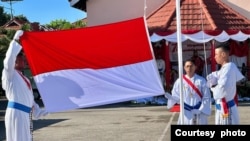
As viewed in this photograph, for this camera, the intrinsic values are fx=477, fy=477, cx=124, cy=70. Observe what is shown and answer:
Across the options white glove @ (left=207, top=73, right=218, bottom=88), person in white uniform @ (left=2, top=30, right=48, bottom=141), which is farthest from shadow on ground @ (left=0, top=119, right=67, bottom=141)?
white glove @ (left=207, top=73, right=218, bottom=88)

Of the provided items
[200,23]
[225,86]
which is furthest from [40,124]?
[200,23]

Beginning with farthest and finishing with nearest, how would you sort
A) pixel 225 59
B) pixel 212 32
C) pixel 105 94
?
pixel 212 32 → pixel 225 59 → pixel 105 94

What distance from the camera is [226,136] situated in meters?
4.23

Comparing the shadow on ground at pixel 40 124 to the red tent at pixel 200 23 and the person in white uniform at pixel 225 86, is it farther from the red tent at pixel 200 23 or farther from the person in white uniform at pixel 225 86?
the person in white uniform at pixel 225 86

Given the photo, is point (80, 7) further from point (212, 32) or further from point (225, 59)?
point (225, 59)

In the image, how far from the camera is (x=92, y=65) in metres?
6.14

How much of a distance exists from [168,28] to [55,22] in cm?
4854

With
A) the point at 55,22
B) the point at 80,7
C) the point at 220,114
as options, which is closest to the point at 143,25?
the point at 220,114

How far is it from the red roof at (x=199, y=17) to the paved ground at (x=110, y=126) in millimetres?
4594

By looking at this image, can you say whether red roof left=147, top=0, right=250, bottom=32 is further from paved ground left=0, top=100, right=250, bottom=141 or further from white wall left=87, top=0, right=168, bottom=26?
paved ground left=0, top=100, right=250, bottom=141

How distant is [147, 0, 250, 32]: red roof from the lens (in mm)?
20188

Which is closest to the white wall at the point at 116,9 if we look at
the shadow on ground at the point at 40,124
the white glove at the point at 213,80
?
the shadow on ground at the point at 40,124

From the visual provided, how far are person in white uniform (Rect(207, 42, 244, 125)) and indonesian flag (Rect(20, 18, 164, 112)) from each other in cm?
94

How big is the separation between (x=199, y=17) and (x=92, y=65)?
15.2 metres
